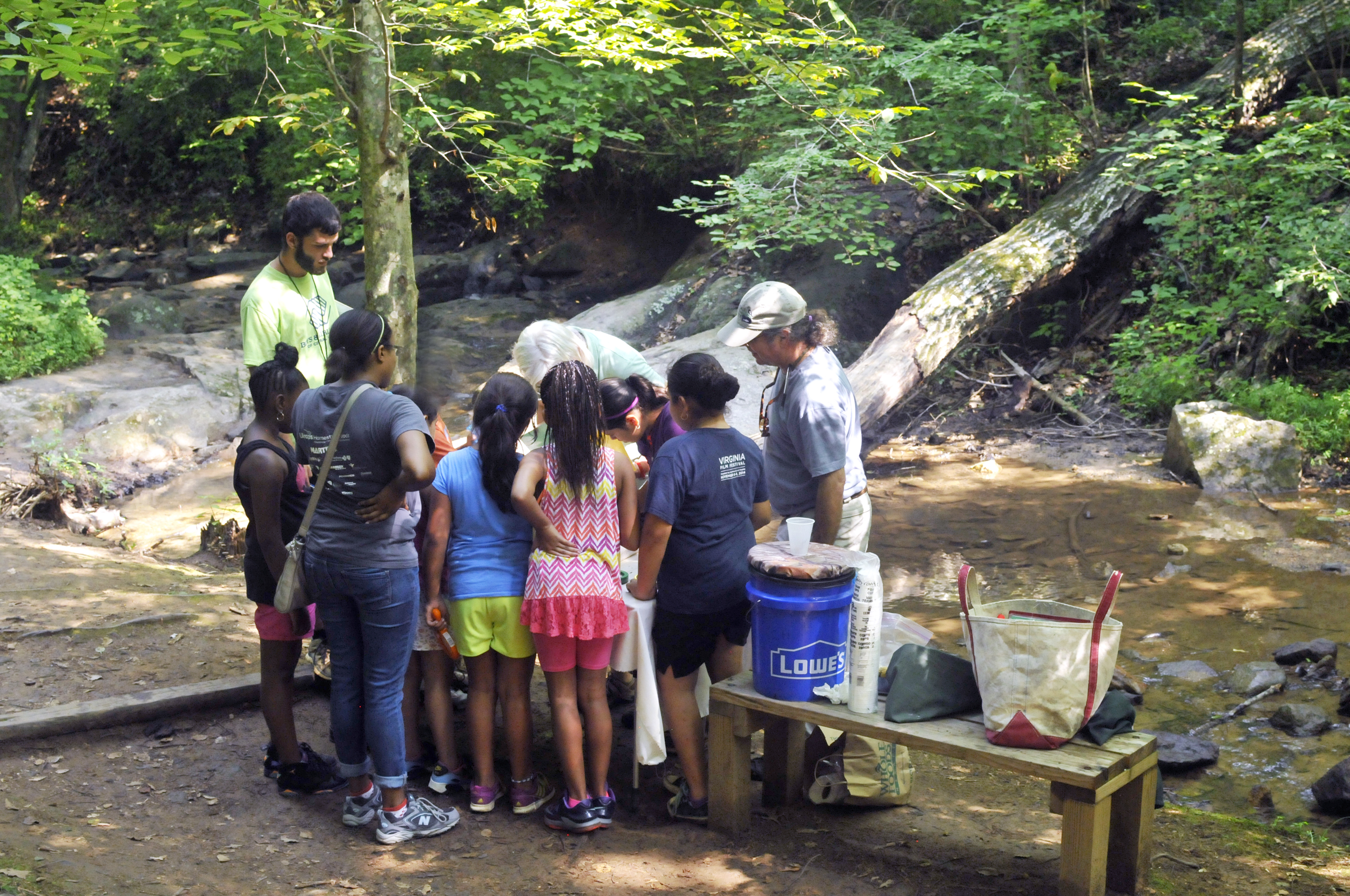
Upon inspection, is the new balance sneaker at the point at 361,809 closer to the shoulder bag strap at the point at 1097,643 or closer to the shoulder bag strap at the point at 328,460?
the shoulder bag strap at the point at 328,460

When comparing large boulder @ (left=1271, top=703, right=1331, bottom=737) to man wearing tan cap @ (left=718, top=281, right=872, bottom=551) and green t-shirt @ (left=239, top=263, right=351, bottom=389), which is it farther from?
green t-shirt @ (left=239, top=263, right=351, bottom=389)

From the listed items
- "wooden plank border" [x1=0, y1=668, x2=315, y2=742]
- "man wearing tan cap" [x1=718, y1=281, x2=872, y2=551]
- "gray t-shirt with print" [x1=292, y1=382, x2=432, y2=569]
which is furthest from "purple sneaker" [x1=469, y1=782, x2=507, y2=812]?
"man wearing tan cap" [x1=718, y1=281, x2=872, y2=551]

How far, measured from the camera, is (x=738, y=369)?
1070 centimetres

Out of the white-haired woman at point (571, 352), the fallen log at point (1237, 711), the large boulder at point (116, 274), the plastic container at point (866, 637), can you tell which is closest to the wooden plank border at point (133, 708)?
the white-haired woman at point (571, 352)

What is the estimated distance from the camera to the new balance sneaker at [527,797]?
383 cm

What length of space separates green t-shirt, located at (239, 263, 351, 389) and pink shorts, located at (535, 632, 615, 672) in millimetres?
1540

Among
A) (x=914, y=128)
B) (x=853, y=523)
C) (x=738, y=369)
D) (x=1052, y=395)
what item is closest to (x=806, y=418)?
(x=853, y=523)

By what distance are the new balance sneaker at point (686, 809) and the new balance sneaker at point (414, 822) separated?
0.78 m

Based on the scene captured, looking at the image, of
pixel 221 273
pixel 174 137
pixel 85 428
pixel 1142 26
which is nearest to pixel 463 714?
pixel 85 428

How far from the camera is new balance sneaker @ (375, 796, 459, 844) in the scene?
354 centimetres

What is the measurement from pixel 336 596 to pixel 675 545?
45.7 inches

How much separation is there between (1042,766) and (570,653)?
1.58 metres

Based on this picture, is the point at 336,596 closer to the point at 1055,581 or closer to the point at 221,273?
the point at 1055,581

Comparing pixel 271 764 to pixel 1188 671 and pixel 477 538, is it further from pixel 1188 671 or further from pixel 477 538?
pixel 1188 671
